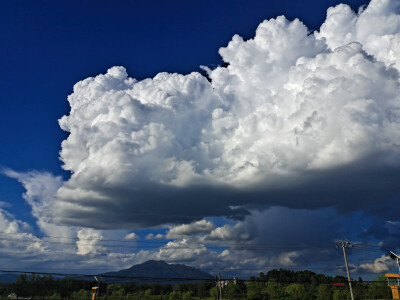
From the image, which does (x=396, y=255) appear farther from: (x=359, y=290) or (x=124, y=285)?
(x=124, y=285)

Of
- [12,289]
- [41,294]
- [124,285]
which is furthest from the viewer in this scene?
[124,285]

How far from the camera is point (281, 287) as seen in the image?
19012cm

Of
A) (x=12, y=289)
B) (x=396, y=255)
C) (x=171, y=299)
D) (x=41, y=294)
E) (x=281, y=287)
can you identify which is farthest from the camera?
(x=281, y=287)

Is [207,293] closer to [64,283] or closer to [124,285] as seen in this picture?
[124,285]

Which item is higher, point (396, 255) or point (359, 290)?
point (396, 255)

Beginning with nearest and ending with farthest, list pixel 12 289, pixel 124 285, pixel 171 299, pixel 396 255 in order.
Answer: pixel 12 289
pixel 396 255
pixel 124 285
pixel 171 299

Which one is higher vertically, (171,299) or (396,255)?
(396,255)

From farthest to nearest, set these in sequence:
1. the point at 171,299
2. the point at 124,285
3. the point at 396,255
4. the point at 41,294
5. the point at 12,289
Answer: the point at 171,299
the point at 124,285
the point at 396,255
the point at 12,289
the point at 41,294

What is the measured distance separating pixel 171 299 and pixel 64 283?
103 meters

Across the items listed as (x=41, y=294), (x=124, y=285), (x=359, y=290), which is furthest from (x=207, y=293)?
(x=41, y=294)

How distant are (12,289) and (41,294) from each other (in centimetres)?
1094

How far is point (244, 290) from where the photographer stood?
197750 mm

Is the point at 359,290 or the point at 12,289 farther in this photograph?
the point at 359,290

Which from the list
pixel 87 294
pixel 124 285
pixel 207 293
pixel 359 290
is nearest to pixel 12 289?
pixel 87 294
